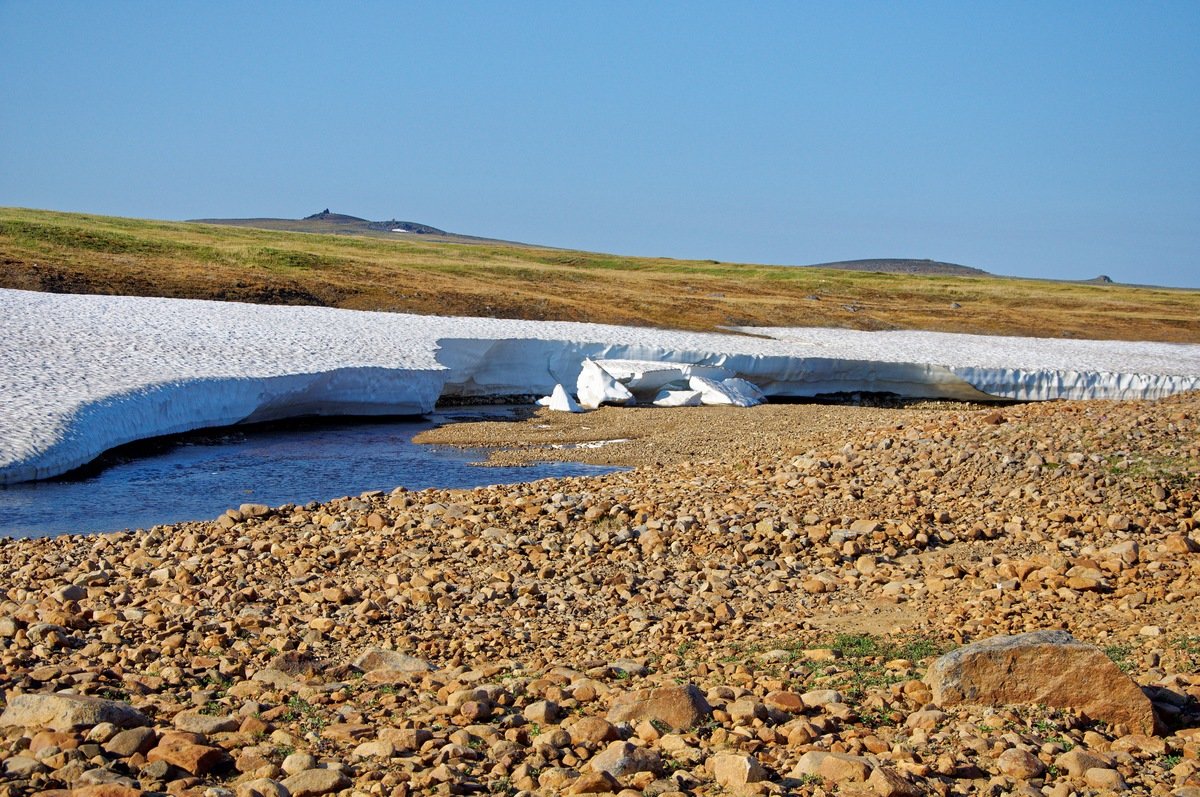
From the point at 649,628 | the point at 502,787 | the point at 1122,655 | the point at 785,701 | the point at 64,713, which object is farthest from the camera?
the point at 649,628

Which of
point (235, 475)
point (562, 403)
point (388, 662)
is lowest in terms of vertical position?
point (235, 475)

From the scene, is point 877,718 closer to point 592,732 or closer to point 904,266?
point 592,732

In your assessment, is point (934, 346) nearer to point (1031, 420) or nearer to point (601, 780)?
point (1031, 420)

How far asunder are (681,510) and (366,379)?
10.9 metres

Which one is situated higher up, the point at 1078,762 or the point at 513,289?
the point at 513,289

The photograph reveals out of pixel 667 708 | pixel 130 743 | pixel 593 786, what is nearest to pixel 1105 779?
pixel 667 708

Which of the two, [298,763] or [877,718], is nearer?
[298,763]

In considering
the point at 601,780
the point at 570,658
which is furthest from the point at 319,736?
the point at 570,658

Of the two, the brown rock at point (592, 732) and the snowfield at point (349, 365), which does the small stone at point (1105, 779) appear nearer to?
the brown rock at point (592, 732)

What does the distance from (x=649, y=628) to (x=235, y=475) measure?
26.7 feet

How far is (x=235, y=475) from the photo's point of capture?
1341cm

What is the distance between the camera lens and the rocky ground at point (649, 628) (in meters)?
4.34

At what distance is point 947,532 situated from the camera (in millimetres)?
8602

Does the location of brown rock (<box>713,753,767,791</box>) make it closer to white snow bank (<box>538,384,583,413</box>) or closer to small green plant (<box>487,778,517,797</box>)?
small green plant (<box>487,778,517,797</box>)
